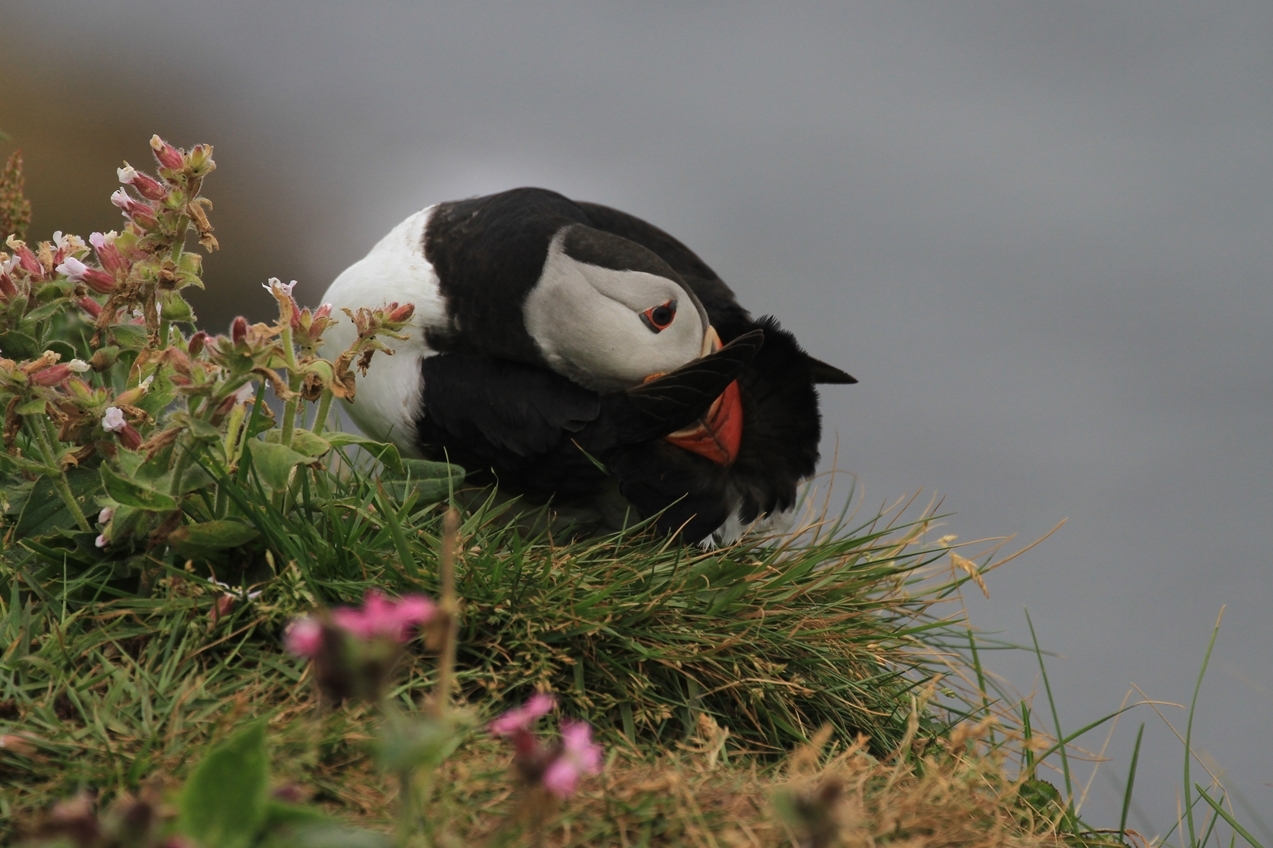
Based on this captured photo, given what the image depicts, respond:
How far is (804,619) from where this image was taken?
225 centimetres

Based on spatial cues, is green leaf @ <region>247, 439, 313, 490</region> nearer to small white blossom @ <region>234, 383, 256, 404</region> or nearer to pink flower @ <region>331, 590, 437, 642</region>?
small white blossom @ <region>234, 383, 256, 404</region>

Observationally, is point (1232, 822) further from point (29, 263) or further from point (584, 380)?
point (29, 263)

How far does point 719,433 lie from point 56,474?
1432mm

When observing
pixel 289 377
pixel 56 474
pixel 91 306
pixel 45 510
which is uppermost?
pixel 289 377

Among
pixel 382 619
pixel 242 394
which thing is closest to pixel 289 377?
pixel 242 394

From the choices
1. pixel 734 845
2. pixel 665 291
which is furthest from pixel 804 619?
pixel 734 845

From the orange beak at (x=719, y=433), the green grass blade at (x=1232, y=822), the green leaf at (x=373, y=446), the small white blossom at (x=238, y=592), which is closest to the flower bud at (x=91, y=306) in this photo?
the green leaf at (x=373, y=446)

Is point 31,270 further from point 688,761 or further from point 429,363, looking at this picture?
point 688,761

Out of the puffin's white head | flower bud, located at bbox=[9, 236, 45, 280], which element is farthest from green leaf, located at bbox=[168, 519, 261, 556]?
the puffin's white head

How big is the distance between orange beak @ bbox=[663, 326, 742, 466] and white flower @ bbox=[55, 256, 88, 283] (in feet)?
4.18

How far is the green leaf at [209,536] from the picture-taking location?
6.23ft

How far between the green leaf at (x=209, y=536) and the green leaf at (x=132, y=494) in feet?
0.25

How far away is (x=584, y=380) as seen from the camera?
258 centimetres

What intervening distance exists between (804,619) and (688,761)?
1.82 ft
